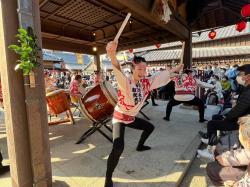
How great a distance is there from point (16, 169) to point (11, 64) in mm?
1052

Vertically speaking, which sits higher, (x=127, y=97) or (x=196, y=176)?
(x=127, y=97)

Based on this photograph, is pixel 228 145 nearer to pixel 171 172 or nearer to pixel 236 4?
pixel 171 172

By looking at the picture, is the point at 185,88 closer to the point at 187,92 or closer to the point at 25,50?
the point at 187,92

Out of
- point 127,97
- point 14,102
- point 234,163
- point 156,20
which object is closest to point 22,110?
point 14,102

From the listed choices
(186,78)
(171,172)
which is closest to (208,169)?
(171,172)

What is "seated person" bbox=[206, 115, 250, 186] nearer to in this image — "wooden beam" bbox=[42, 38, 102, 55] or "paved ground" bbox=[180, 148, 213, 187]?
"paved ground" bbox=[180, 148, 213, 187]

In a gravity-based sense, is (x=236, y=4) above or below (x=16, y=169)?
above

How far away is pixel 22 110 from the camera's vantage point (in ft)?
6.82

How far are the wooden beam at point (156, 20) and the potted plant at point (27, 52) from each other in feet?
6.32

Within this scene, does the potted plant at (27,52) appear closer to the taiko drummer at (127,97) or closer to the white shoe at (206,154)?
the taiko drummer at (127,97)

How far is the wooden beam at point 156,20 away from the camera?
372cm

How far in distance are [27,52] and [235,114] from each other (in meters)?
3.17

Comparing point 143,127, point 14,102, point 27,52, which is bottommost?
point 143,127

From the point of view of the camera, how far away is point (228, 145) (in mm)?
4188
